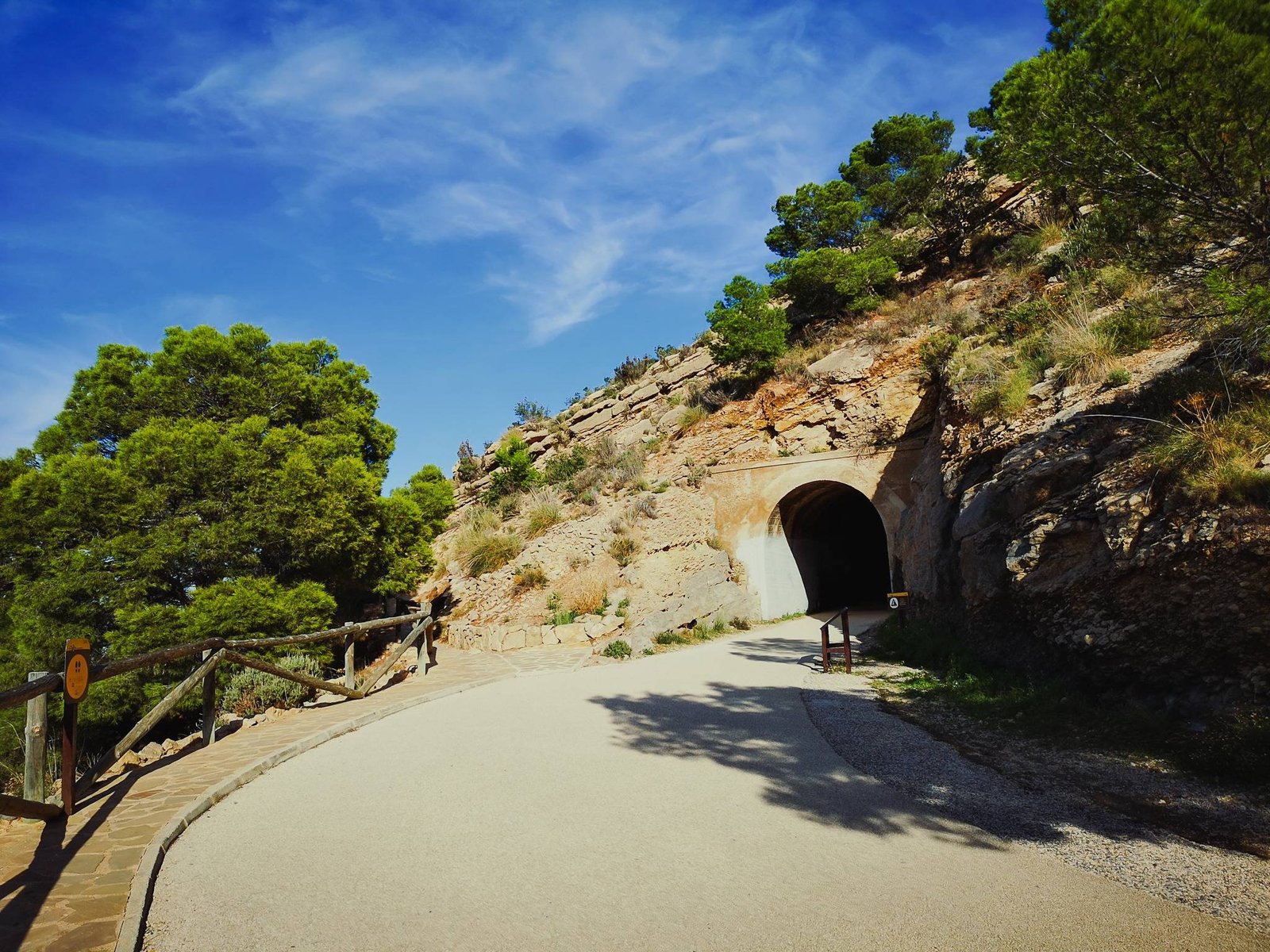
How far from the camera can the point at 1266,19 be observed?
498cm

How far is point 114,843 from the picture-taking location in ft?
14.8

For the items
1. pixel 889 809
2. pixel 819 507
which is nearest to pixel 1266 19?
pixel 889 809

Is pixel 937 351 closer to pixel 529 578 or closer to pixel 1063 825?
pixel 529 578

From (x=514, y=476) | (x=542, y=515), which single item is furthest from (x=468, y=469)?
(x=542, y=515)

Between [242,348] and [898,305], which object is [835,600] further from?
[242,348]

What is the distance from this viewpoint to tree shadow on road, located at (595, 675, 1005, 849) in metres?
4.53

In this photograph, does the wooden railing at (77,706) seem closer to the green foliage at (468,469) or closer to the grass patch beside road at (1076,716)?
the grass patch beside road at (1076,716)

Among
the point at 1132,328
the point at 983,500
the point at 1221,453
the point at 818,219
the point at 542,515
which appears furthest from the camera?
the point at 818,219

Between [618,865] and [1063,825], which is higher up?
[618,865]

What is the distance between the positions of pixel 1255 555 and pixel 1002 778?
8.90 feet

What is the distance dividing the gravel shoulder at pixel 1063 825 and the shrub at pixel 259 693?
7.49 metres

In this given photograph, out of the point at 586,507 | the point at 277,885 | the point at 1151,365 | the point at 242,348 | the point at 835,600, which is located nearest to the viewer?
the point at 277,885

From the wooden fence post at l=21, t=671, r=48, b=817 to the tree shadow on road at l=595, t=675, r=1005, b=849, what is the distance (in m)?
4.77

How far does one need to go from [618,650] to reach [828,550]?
11334 millimetres
